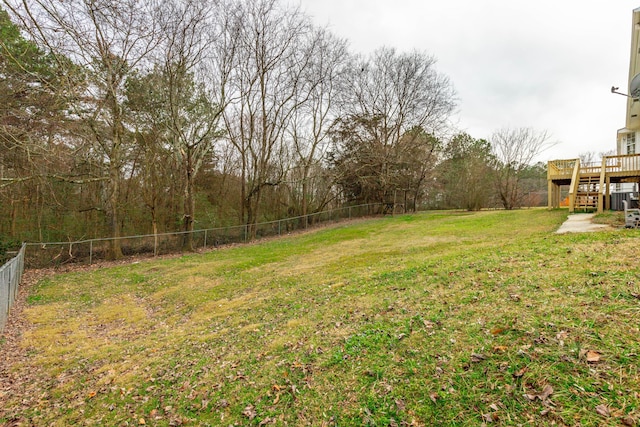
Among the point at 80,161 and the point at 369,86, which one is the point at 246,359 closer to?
the point at 80,161

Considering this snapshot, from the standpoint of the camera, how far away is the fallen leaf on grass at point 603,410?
6.61 feet

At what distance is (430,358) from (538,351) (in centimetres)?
101

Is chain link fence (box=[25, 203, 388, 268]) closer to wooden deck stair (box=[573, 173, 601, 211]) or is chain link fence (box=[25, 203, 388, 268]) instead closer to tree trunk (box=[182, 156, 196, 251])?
tree trunk (box=[182, 156, 196, 251])

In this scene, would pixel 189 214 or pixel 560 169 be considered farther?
pixel 189 214

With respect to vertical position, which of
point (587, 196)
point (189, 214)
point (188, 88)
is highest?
point (188, 88)

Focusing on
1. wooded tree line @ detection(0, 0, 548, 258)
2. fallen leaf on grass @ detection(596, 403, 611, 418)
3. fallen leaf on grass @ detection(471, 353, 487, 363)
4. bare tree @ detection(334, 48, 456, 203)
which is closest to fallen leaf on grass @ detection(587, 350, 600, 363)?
fallen leaf on grass @ detection(596, 403, 611, 418)

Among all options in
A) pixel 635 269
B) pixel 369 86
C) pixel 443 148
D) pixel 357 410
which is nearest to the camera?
pixel 357 410

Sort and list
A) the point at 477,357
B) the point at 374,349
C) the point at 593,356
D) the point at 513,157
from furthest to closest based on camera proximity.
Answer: the point at 513,157, the point at 374,349, the point at 477,357, the point at 593,356

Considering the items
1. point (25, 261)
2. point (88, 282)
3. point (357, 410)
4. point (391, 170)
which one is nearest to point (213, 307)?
point (357, 410)

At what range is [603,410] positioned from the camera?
2.05 metres

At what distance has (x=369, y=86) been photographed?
74.1ft

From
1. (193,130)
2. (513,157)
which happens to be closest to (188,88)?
(193,130)

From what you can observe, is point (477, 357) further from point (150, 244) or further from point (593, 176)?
point (150, 244)

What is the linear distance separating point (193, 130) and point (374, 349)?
607 inches
